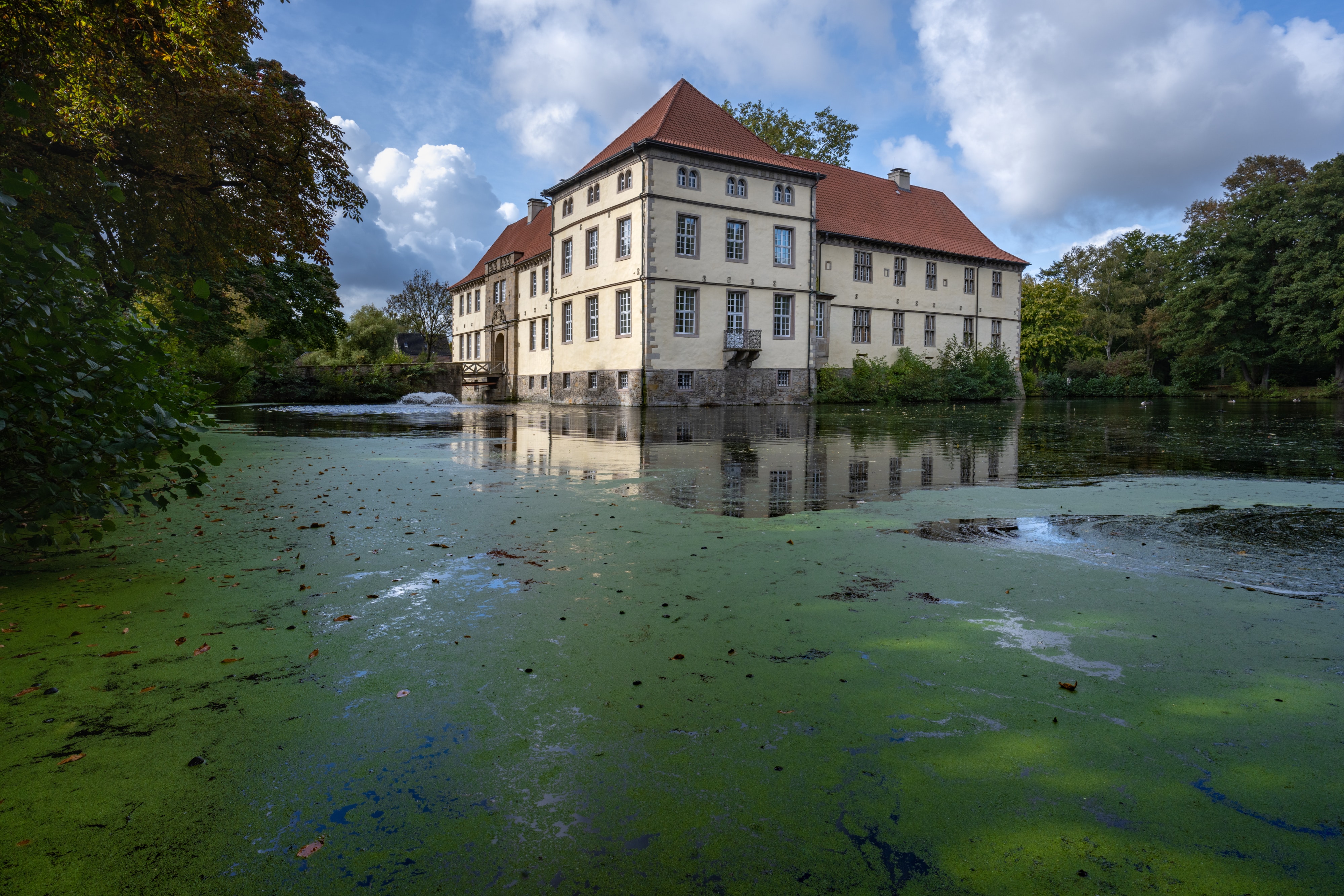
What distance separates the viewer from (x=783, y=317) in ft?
121

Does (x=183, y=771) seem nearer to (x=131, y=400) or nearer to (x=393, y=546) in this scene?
(x=131, y=400)

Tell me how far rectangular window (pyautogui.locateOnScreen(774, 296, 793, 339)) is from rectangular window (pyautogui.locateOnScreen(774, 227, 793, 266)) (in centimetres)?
161

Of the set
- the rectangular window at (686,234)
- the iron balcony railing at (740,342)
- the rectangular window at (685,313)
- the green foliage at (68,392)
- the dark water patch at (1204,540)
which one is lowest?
the dark water patch at (1204,540)

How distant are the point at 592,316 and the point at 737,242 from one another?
7662mm

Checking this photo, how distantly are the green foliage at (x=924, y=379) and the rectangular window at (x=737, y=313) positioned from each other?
5.24 m

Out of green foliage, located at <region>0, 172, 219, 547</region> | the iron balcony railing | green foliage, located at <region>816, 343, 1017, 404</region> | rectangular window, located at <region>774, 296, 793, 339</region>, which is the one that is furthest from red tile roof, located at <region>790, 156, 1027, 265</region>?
green foliage, located at <region>0, 172, 219, 547</region>

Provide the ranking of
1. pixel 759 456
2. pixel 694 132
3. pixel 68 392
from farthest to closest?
pixel 694 132, pixel 759 456, pixel 68 392

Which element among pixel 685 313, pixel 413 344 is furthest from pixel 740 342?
pixel 413 344

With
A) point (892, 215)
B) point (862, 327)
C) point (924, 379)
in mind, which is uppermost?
point (892, 215)

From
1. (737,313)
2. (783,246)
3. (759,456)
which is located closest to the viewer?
(759,456)

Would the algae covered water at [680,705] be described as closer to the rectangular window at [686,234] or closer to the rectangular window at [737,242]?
the rectangular window at [686,234]

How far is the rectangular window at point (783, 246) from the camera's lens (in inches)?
1423

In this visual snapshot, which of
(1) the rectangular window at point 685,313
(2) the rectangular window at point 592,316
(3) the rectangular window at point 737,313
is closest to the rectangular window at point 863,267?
(3) the rectangular window at point 737,313

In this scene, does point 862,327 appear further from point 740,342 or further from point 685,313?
point 685,313
